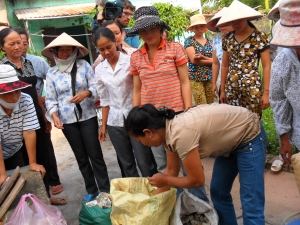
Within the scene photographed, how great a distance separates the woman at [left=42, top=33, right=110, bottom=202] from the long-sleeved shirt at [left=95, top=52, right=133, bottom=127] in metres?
0.19

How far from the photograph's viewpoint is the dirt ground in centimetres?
281

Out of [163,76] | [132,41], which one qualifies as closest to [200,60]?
[132,41]

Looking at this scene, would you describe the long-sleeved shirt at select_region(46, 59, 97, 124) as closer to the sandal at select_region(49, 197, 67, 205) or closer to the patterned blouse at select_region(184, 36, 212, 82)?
the sandal at select_region(49, 197, 67, 205)

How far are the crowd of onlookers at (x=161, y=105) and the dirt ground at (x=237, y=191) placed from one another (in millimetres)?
144

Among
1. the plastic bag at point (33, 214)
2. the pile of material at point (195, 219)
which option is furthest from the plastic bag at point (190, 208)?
the plastic bag at point (33, 214)

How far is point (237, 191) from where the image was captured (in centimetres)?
325

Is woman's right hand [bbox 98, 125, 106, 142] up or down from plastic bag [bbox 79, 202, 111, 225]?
up

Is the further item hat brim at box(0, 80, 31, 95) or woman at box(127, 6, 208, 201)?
woman at box(127, 6, 208, 201)

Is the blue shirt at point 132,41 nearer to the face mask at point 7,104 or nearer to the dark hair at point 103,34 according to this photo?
the dark hair at point 103,34

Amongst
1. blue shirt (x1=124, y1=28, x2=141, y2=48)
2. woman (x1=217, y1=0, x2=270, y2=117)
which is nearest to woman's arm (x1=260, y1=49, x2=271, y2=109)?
woman (x1=217, y1=0, x2=270, y2=117)

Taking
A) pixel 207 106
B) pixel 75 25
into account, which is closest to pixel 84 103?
pixel 207 106

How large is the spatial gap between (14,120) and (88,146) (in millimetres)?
738

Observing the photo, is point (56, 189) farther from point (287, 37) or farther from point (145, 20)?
point (287, 37)

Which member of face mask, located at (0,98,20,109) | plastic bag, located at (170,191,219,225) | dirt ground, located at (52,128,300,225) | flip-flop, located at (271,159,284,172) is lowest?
dirt ground, located at (52,128,300,225)
